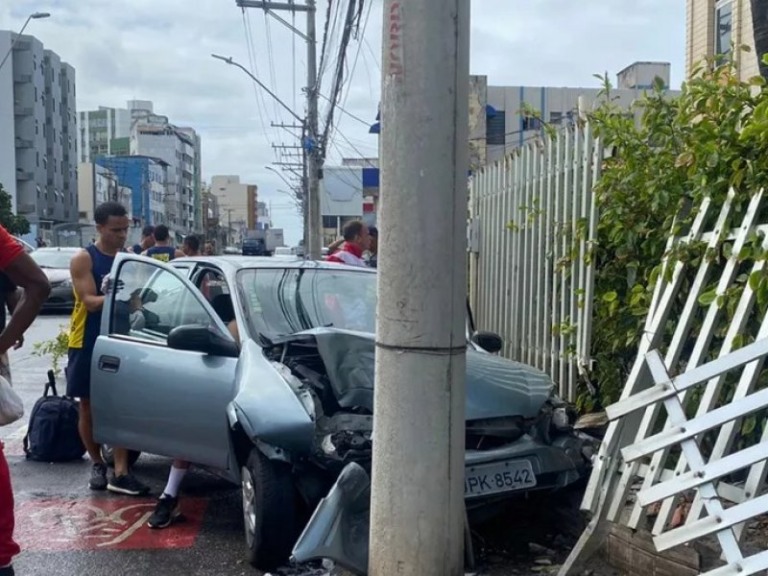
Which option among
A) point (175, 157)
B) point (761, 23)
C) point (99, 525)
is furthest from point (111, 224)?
point (175, 157)

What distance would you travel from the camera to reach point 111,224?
231 inches

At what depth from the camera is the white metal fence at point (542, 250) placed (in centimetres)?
567

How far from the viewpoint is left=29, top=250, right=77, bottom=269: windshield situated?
19281mm

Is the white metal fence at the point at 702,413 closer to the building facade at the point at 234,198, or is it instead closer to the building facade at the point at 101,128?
the building facade at the point at 101,128

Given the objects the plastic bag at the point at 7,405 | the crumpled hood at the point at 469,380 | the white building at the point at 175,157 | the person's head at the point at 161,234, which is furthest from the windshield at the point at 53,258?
the white building at the point at 175,157

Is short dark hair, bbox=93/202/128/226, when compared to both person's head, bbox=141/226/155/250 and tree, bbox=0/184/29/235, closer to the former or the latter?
person's head, bbox=141/226/155/250

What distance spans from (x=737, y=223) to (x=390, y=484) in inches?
84.7

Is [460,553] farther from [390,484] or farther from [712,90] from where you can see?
[712,90]

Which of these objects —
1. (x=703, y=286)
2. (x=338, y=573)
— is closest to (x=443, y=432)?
(x=338, y=573)

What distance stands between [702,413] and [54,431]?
479cm

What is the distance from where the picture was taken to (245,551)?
4.62 meters

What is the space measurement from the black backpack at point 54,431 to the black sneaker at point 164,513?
1.71 m

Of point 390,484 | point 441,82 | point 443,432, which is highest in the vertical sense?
point 441,82

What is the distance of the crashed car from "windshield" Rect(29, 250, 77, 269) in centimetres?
1433
